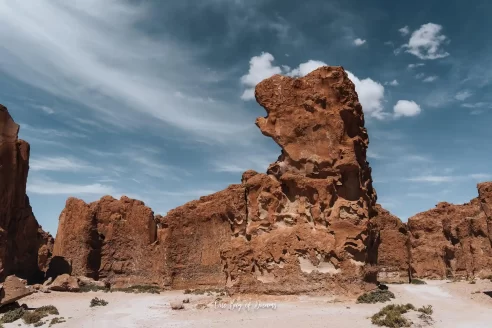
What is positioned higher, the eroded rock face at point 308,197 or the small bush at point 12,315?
the eroded rock face at point 308,197

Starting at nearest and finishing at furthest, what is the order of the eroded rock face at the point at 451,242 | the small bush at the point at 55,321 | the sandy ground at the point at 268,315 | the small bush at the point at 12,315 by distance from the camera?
the sandy ground at the point at 268,315 → the small bush at the point at 55,321 → the small bush at the point at 12,315 → the eroded rock face at the point at 451,242

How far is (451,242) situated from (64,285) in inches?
1249

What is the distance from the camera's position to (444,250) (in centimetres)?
3572

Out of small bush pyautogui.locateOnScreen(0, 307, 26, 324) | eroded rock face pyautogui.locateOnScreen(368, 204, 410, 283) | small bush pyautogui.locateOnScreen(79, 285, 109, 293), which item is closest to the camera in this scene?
small bush pyautogui.locateOnScreen(0, 307, 26, 324)

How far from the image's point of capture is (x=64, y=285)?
22.9 m

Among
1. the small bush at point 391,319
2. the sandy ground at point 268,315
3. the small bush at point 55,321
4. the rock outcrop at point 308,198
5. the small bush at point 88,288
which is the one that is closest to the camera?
the small bush at point 391,319

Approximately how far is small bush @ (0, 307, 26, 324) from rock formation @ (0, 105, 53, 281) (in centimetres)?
839

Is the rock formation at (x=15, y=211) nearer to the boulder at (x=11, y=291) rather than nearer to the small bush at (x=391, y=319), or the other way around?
the boulder at (x=11, y=291)

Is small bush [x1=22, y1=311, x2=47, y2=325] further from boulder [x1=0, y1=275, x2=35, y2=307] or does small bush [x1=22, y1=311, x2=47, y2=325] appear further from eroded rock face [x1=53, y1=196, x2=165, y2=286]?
eroded rock face [x1=53, y1=196, x2=165, y2=286]

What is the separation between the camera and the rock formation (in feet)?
75.9

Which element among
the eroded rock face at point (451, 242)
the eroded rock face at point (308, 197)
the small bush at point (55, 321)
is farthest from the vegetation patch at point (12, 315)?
the eroded rock face at point (451, 242)

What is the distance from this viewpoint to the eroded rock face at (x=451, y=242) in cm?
3161

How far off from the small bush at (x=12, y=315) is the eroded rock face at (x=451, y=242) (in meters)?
30.5

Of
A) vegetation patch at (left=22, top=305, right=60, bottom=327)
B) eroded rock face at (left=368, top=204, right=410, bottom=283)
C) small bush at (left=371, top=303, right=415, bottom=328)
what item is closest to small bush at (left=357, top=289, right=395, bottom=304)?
small bush at (left=371, top=303, right=415, bottom=328)
